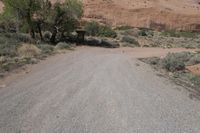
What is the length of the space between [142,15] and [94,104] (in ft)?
201

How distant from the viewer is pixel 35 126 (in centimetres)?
1001

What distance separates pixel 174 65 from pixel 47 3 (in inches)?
644

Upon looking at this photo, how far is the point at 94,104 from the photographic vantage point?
12.6 metres

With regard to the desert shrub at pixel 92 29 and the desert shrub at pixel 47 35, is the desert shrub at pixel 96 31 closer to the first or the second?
the desert shrub at pixel 92 29

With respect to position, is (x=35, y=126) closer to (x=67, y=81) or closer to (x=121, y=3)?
(x=67, y=81)

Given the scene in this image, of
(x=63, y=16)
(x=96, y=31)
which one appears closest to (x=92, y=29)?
(x=96, y=31)

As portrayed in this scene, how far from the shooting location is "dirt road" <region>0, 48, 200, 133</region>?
34.1 ft

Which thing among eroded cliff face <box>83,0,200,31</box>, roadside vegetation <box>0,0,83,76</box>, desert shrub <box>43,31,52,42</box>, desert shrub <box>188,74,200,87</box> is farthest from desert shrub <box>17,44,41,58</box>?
eroded cliff face <box>83,0,200,31</box>

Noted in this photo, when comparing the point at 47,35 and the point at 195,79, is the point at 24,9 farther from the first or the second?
the point at 195,79

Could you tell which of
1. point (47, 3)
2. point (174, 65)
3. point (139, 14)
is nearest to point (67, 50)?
point (47, 3)

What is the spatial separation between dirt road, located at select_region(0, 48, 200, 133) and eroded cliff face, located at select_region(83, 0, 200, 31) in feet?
177

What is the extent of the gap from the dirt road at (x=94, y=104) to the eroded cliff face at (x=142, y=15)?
53921mm

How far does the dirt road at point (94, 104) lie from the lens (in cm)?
1040

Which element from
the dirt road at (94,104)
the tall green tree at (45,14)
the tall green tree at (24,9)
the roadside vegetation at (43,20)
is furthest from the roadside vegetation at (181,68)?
the tall green tree at (24,9)
